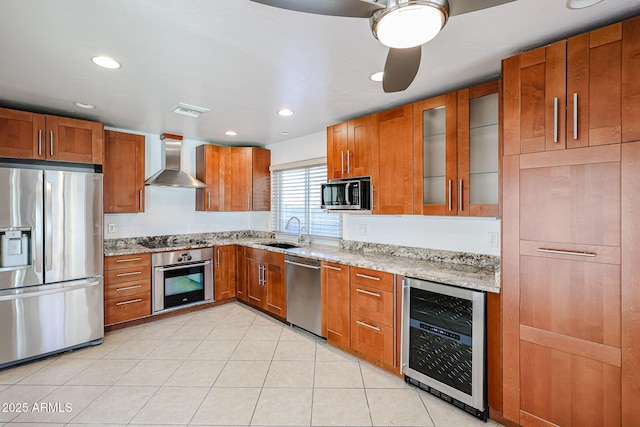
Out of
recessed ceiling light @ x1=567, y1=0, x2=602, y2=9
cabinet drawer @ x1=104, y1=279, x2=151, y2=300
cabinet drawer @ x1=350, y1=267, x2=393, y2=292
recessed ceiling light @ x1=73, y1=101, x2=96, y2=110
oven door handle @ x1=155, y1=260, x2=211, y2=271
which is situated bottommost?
cabinet drawer @ x1=104, y1=279, x2=151, y2=300

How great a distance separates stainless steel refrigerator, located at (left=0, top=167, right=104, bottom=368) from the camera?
2645mm

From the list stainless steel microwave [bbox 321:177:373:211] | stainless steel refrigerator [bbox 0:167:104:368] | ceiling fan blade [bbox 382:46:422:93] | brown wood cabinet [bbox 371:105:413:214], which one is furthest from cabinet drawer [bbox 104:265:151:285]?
ceiling fan blade [bbox 382:46:422:93]

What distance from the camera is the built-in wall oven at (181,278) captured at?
3738 millimetres

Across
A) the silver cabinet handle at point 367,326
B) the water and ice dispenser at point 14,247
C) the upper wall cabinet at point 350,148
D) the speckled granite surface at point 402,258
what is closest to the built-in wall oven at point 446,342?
the speckled granite surface at point 402,258

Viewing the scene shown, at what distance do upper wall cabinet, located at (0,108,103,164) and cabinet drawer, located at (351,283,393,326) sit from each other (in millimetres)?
3061

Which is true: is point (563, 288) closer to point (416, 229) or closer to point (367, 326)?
point (416, 229)

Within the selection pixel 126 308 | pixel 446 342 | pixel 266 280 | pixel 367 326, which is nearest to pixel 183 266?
pixel 126 308

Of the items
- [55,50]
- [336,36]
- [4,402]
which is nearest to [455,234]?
[336,36]

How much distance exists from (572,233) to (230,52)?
7.57ft

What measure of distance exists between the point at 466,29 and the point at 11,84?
340 centimetres

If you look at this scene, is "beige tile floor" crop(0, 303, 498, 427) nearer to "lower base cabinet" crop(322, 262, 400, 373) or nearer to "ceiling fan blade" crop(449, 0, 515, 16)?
"lower base cabinet" crop(322, 262, 400, 373)

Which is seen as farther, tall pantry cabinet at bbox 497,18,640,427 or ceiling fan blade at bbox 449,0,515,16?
tall pantry cabinet at bbox 497,18,640,427

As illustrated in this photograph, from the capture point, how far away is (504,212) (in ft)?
6.24

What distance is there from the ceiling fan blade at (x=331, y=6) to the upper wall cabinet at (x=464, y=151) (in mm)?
1533
